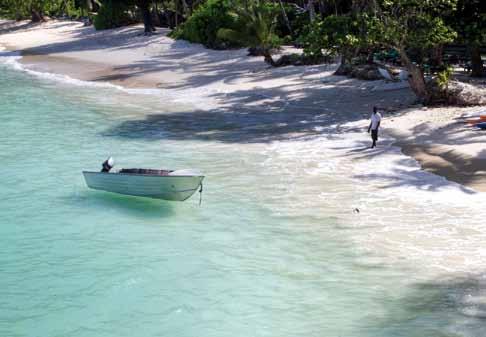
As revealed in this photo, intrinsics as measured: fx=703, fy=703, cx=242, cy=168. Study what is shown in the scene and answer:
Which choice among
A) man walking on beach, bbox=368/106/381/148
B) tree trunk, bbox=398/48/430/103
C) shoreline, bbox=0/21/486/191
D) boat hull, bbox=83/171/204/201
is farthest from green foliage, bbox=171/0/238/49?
boat hull, bbox=83/171/204/201

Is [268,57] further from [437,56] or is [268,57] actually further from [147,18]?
[147,18]

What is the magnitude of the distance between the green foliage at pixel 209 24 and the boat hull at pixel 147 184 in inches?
1231

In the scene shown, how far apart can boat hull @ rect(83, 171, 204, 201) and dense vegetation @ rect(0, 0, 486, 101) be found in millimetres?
12056

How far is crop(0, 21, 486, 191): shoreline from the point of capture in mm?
24388

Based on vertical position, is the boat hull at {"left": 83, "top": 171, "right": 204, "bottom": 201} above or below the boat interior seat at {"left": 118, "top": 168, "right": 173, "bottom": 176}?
below

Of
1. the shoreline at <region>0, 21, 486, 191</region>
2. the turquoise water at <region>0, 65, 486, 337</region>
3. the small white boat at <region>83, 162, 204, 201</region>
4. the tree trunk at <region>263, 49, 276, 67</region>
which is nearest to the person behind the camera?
the turquoise water at <region>0, 65, 486, 337</region>

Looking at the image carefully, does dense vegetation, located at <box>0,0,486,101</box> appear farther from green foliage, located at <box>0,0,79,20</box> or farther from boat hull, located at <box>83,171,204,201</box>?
green foliage, located at <box>0,0,79,20</box>

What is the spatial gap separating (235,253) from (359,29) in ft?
57.7

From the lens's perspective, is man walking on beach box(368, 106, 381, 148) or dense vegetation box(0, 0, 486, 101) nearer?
man walking on beach box(368, 106, 381, 148)

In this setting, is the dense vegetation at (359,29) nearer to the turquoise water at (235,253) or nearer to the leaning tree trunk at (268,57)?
the leaning tree trunk at (268,57)

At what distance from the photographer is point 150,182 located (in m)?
20.4

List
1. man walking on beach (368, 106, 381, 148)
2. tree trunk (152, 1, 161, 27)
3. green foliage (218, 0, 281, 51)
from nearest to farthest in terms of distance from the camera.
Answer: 1. man walking on beach (368, 106, 381, 148)
2. green foliage (218, 0, 281, 51)
3. tree trunk (152, 1, 161, 27)

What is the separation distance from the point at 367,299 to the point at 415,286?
1172 millimetres

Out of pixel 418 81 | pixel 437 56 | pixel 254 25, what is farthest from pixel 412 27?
pixel 254 25
